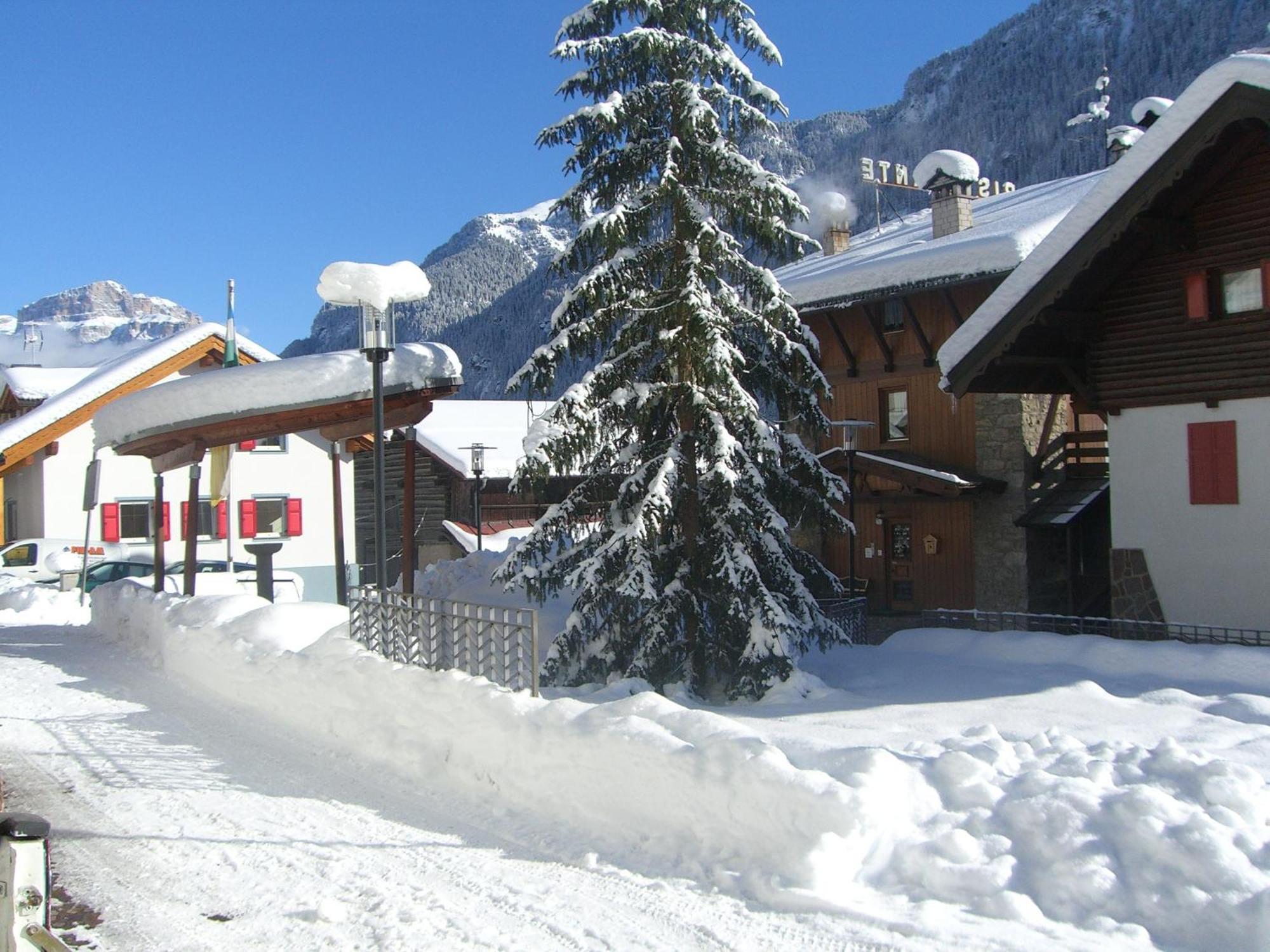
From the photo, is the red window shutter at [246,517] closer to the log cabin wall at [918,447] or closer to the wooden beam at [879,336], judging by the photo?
the log cabin wall at [918,447]

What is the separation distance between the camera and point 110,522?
2992cm

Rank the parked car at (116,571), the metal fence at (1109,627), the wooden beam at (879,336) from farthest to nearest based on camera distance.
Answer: the parked car at (116,571) < the wooden beam at (879,336) < the metal fence at (1109,627)

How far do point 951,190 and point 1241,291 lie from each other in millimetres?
Answer: 11794

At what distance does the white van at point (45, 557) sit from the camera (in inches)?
1086

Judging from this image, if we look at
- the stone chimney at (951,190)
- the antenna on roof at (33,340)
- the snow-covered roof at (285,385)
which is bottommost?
the snow-covered roof at (285,385)

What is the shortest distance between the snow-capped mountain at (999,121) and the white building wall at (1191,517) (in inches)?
4054

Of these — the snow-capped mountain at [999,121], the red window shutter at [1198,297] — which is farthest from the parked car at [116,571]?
the snow-capped mountain at [999,121]

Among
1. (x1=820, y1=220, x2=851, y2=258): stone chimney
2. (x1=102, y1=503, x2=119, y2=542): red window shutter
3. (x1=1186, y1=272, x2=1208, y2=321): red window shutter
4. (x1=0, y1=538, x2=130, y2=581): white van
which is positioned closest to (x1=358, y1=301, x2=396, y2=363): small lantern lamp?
(x1=1186, y1=272, x2=1208, y2=321): red window shutter

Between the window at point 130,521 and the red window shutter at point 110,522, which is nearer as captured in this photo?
the red window shutter at point 110,522

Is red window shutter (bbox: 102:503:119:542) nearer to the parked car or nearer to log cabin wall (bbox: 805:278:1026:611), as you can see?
the parked car

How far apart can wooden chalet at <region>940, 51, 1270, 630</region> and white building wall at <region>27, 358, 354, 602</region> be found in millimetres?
20069

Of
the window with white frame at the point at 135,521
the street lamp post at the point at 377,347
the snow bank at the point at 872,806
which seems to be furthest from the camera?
the window with white frame at the point at 135,521

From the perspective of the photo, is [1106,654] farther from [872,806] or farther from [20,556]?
[20,556]

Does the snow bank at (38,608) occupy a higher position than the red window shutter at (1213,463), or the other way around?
the red window shutter at (1213,463)
